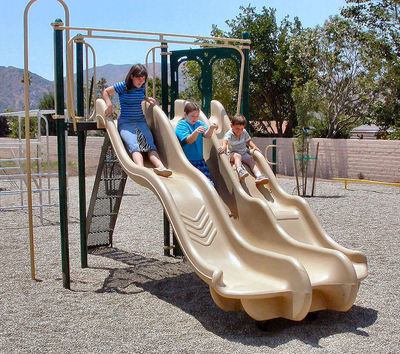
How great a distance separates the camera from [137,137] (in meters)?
5.64

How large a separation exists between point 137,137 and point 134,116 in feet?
1.04

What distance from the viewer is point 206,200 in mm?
4953

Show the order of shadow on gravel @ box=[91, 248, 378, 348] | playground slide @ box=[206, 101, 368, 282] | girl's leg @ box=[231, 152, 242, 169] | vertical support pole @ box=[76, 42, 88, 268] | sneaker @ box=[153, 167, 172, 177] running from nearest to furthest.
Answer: shadow on gravel @ box=[91, 248, 378, 348]
playground slide @ box=[206, 101, 368, 282]
sneaker @ box=[153, 167, 172, 177]
girl's leg @ box=[231, 152, 242, 169]
vertical support pole @ box=[76, 42, 88, 268]

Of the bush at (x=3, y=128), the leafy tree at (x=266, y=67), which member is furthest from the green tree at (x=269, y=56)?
the bush at (x=3, y=128)

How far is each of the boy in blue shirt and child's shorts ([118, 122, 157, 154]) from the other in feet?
1.08

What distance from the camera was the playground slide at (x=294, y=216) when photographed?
4.73 m

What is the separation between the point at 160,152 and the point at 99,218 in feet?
6.47

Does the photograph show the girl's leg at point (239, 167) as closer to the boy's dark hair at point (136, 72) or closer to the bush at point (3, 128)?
the boy's dark hair at point (136, 72)

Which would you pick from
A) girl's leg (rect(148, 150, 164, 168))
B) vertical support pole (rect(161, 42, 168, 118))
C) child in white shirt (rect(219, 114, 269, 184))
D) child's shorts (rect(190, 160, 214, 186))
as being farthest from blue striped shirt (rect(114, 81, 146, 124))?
child in white shirt (rect(219, 114, 269, 184))

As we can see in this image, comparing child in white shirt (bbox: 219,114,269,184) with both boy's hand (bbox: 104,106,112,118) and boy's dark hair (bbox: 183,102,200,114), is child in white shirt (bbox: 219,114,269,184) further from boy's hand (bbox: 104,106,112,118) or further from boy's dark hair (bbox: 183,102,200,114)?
boy's hand (bbox: 104,106,112,118)

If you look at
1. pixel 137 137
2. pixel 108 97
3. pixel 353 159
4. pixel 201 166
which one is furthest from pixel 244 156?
pixel 353 159

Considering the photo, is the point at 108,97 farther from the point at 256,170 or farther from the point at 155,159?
the point at 256,170

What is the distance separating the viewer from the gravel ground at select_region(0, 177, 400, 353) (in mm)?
3984

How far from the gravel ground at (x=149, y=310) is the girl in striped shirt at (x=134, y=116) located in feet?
4.57
